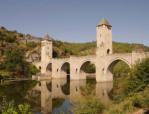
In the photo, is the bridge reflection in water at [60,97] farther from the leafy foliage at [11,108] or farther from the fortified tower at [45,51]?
the fortified tower at [45,51]

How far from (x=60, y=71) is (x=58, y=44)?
24.0m

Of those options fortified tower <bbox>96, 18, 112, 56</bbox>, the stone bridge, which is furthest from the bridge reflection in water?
fortified tower <bbox>96, 18, 112, 56</bbox>

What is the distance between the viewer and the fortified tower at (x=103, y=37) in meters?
32.1

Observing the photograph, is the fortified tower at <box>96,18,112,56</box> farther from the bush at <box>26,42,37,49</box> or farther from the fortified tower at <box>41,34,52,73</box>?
the bush at <box>26,42,37,49</box>

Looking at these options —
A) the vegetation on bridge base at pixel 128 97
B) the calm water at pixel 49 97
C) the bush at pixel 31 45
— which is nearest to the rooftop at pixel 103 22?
the calm water at pixel 49 97

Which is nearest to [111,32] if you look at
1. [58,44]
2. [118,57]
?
[118,57]

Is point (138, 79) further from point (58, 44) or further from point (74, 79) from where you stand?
point (58, 44)

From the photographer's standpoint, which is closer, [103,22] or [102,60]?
[102,60]

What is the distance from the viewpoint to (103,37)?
32.5 m

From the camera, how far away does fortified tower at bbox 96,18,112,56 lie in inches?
1262

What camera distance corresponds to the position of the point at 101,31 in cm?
3272

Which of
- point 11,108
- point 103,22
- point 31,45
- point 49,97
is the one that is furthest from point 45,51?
point 11,108

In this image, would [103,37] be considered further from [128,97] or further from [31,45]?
[31,45]

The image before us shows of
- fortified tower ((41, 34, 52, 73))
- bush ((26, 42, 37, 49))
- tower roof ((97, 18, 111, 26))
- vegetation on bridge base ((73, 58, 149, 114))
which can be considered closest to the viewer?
vegetation on bridge base ((73, 58, 149, 114))
